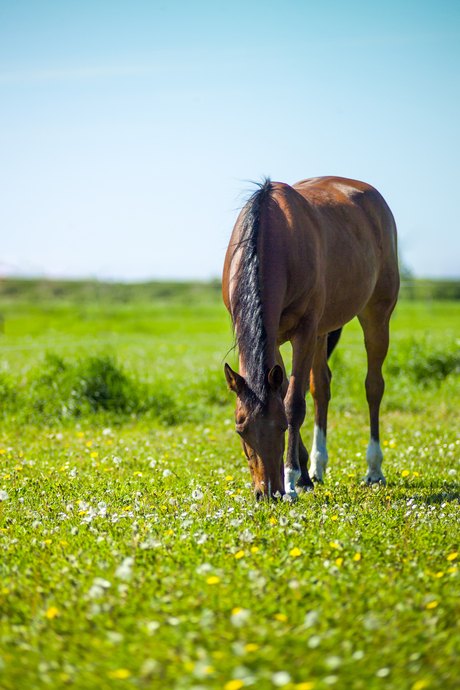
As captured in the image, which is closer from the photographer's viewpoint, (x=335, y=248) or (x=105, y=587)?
(x=105, y=587)

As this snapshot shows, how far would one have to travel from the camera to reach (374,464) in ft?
18.7

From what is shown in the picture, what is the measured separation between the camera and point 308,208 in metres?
5.20

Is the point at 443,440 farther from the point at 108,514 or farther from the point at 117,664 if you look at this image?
the point at 117,664

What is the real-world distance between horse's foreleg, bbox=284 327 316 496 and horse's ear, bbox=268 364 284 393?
76 centimetres

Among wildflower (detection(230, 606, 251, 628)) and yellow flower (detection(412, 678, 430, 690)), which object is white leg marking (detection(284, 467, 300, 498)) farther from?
yellow flower (detection(412, 678, 430, 690))

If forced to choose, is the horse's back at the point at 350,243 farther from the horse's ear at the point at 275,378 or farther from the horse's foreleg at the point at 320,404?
the horse's ear at the point at 275,378

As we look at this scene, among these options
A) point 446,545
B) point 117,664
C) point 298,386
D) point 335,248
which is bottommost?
point 446,545

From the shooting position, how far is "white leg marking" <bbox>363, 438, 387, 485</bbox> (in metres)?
5.54

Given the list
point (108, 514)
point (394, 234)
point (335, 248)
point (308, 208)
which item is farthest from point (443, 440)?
point (108, 514)

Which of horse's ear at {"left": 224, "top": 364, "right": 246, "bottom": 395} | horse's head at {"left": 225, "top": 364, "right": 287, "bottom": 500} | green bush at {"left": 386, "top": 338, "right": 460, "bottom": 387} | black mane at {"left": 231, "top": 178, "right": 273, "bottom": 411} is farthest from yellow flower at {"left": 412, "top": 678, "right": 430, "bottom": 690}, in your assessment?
green bush at {"left": 386, "top": 338, "right": 460, "bottom": 387}

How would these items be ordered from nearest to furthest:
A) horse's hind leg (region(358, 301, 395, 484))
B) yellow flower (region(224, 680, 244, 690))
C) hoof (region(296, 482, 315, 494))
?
yellow flower (region(224, 680, 244, 690)), hoof (region(296, 482, 315, 494)), horse's hind leg (region(358, 301, 395, 484))

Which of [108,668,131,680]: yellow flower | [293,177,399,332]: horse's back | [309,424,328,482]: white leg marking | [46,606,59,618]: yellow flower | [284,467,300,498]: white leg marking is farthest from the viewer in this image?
[309,424,328,482]: white leg marking

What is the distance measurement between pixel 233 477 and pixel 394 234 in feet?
11.4

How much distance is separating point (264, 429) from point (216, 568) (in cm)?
118
